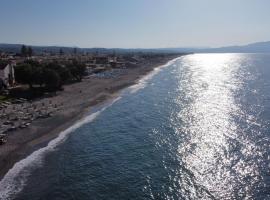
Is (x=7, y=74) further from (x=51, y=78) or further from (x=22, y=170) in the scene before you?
(x=22, y=170)

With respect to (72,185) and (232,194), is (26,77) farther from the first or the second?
(232,194)

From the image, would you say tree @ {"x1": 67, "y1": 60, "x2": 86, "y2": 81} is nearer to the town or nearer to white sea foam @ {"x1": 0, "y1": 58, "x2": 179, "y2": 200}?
the town

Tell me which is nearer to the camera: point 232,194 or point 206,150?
point 232,194

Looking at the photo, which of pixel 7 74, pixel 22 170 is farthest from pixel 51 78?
pixel 22 170

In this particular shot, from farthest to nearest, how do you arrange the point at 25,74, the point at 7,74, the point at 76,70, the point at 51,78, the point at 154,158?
the point at 76,70 → the point at 7,74 → the point at 25,74 → the point at 51,78 → the point at 154,158

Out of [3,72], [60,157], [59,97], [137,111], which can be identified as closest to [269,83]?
[137,111]

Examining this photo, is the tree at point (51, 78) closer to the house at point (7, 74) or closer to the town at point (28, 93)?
the town at point (28, 93)

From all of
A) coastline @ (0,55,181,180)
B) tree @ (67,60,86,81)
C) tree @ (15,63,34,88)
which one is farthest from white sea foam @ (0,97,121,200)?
tree @ (67,60,86,81)
